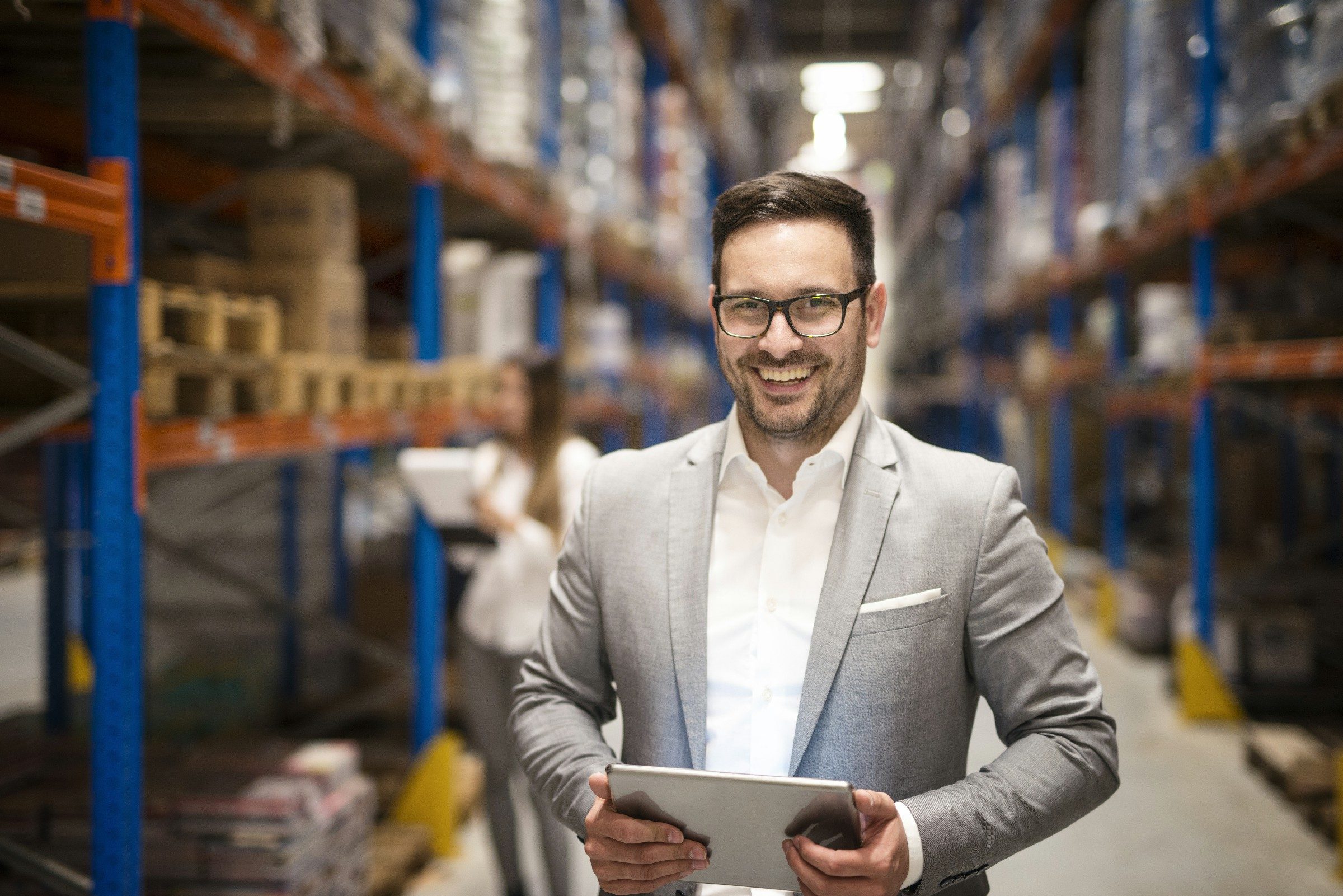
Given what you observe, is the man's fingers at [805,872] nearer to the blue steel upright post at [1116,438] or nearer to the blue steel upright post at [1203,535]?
the blue steel upright post at [1203,535]

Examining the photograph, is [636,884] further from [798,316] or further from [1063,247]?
[1063,247]

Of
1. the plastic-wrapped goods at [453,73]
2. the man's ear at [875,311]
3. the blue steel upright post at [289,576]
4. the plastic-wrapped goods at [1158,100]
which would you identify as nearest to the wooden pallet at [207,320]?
the plastic-wrapped goods at [453,73]

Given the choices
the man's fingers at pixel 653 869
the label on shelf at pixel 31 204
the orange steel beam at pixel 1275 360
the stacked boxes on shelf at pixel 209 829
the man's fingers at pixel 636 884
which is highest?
the label on shelf at pixel 31 204

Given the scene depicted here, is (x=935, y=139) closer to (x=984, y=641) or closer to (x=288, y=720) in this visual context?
(x=288, y=720)

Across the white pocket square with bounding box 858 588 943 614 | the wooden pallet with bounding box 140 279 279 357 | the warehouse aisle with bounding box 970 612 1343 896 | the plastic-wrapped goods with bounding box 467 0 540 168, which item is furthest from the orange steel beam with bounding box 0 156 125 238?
the warehouse aisle with bounding box 970 612 1343 896

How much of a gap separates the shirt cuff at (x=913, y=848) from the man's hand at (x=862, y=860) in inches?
1.3

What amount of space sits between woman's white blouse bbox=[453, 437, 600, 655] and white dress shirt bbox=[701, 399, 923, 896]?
1.67 metres

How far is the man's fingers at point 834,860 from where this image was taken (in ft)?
4.37

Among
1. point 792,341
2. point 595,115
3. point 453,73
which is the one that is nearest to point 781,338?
point 792,341

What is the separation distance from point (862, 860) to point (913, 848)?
0.11m

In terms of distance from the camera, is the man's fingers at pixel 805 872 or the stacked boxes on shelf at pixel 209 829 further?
the stacked boxes on shelf at pixel 209 829

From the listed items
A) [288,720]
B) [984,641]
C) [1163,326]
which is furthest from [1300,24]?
[288,720]

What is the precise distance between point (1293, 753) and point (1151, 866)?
3.99 ft

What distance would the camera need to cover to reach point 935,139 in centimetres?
1582
